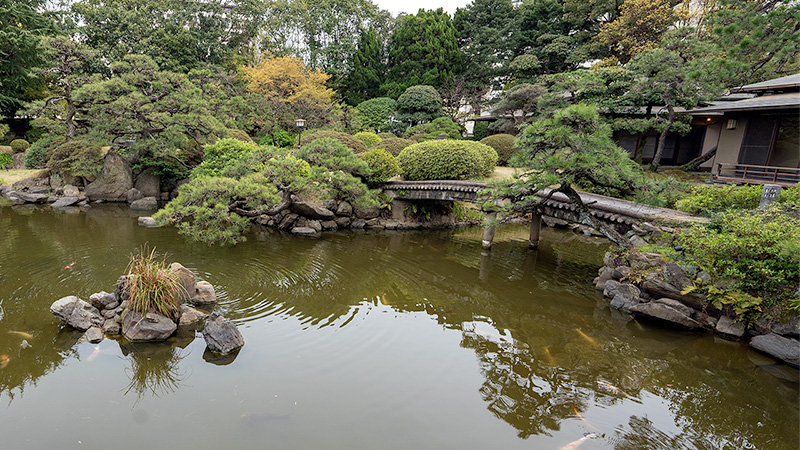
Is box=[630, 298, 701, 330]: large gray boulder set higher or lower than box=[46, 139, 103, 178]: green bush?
lower

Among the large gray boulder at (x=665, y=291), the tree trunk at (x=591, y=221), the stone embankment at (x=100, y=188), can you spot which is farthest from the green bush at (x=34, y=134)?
the large gray boulder at (x=665, y=291)

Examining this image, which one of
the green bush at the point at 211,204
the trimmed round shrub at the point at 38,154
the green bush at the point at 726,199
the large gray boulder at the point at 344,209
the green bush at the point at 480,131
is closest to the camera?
the green bush at the point at 726,199

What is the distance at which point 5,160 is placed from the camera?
2139cm

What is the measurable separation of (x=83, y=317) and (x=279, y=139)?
18.9 m

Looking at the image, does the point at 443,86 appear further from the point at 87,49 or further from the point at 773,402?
the point at 773,402

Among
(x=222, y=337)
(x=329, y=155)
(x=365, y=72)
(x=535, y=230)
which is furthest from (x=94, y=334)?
(x=365, y=72)

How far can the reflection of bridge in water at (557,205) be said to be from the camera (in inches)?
382

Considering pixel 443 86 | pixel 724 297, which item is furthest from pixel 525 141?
pixel 443 86

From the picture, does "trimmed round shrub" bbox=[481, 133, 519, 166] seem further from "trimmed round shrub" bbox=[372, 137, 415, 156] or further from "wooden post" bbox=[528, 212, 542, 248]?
"wooden post" bbox=[528, 212, 542, 248]

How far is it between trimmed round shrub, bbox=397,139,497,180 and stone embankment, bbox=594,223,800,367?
7.95 meters

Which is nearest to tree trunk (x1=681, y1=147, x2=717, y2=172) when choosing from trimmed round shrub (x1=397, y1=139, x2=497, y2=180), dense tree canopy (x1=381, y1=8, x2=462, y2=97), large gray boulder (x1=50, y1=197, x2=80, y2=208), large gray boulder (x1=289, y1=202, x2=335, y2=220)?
trimmed round shrub (x1=397, y1=139, x2=497, y2=180)

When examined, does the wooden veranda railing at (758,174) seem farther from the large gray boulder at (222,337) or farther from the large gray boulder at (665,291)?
the large gray boulder at (222,337)

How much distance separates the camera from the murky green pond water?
194 inches

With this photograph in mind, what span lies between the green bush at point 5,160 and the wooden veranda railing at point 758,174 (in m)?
33.1
